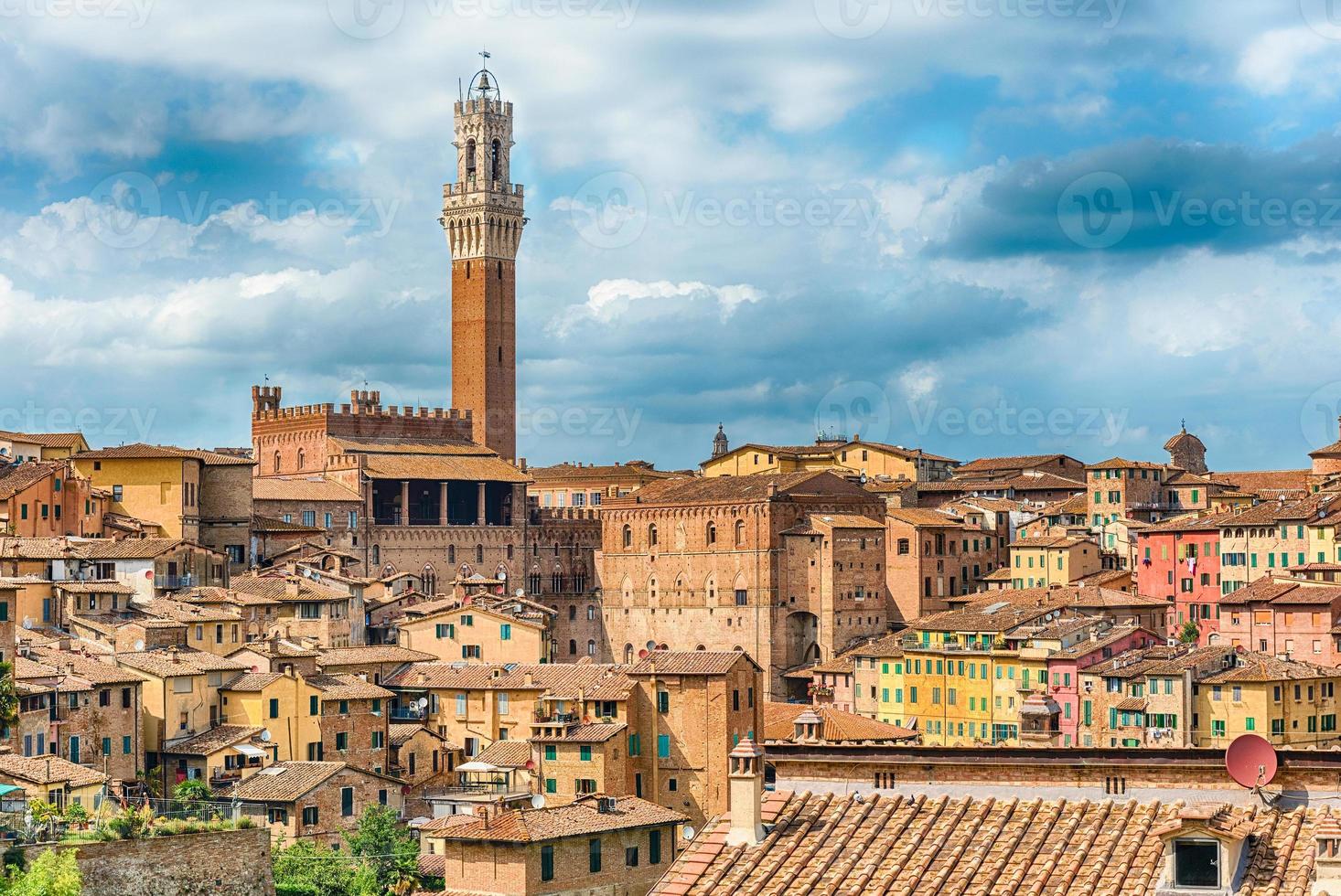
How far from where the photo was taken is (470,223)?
9400 cm

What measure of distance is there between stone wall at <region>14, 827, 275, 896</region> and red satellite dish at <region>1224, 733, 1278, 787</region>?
15.3 meters

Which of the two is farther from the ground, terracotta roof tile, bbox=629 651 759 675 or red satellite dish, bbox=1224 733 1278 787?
red satellite dish, bbox=1224 733 1278 787

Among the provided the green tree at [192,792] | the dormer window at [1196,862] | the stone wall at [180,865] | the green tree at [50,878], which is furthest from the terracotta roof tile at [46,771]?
the dormer window at [1196,862]

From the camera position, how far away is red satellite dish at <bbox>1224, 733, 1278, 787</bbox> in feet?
42.7

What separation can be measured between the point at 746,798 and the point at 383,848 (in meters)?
26.2

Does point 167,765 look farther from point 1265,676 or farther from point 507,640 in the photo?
point 1265,676

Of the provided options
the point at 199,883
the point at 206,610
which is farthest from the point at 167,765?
the point at 199,883

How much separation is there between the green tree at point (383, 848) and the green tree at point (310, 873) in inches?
19.6

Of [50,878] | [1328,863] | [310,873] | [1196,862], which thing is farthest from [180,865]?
[1328,863]

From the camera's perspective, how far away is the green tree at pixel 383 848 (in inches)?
1453

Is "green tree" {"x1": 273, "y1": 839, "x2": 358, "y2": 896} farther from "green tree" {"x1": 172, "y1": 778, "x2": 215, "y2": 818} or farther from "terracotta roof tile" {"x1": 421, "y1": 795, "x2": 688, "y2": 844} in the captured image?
"green tree" {"x1": 172, "y1": 778, "x2": 215, "y2": 818}

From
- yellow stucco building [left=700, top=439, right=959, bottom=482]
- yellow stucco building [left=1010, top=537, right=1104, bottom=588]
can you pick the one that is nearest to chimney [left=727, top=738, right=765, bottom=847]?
yellow stucco building [left=1010, top=537, right=1104, bottom=588]

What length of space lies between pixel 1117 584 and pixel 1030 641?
44.1 feet

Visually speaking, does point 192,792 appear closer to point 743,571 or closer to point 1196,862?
point 1196,862
